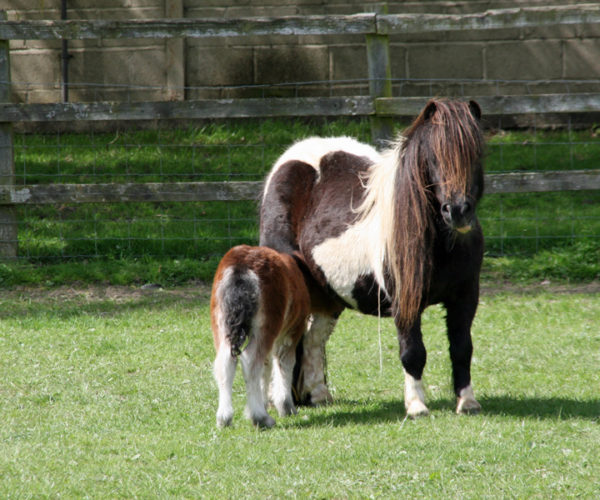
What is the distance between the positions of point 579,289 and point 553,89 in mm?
4014

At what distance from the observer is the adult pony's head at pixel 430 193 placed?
4.64m

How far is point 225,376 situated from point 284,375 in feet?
2.31

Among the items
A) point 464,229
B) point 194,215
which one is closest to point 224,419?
point 464,229

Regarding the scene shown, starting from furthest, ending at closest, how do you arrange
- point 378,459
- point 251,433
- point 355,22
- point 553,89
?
point 553,89, point 355,22, point 251,433, point 378,459

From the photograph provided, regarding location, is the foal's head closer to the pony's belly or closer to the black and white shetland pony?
the black and white shetland pony

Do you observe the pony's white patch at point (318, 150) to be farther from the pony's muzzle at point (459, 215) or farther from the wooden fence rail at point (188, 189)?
the wooden fence rail at point (188, 189)

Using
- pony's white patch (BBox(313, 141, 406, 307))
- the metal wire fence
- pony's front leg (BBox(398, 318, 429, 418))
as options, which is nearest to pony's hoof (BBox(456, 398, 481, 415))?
pony's front leg (BBox(398, 318, 429, 418))

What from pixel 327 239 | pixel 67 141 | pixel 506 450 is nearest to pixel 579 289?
pixel 327 239

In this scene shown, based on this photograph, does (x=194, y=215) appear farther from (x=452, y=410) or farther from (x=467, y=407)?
(x=467, y=407)

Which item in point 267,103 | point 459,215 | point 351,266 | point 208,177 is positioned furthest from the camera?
point 208,177

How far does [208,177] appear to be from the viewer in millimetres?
10414

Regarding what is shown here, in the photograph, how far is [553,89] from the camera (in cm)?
1140

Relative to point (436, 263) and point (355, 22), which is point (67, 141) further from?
point (436, 263)

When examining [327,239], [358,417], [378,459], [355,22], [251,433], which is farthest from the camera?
[355,22]
